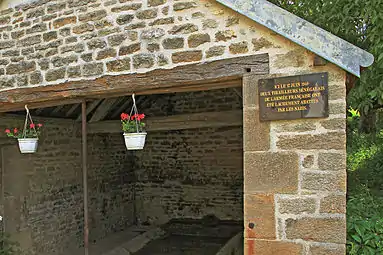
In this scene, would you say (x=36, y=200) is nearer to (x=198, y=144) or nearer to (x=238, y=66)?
(x=198, y=144)

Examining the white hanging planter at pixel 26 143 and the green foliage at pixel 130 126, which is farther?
the white hanging planter at pixel 26 143

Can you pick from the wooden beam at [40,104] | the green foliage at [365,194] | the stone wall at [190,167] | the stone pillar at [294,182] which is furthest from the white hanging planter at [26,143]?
Result: the stone wall at [190,167]

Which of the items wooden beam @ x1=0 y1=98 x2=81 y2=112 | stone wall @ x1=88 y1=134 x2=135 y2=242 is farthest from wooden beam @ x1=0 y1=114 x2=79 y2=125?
wooden beam @ x1=0 y1=98 x2=81 y2=112

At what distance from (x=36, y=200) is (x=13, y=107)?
239 centimetres

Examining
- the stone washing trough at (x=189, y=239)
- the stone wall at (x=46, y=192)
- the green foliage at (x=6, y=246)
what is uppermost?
the stone wall at (x=46, y=192)

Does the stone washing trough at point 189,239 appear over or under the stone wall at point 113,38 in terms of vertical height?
under

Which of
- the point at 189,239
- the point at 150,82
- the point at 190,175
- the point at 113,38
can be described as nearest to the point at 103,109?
the point at 190,175

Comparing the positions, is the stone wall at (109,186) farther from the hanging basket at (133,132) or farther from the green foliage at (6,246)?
the hanging basket at (133,132)

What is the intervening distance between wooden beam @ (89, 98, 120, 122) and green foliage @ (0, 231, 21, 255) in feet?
8.80

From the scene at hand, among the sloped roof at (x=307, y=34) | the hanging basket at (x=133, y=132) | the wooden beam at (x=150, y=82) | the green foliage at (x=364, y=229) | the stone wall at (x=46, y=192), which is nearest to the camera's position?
the sloped roof at (x=307, y=34)

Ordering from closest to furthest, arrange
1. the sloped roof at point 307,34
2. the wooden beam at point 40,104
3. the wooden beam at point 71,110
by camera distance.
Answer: the sloped roof at point 307,34
the wooden beam at point 40,104
the wooden beam at point 71,110

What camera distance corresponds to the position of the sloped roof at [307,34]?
254 centimetres

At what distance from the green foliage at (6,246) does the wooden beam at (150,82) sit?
8.23ft

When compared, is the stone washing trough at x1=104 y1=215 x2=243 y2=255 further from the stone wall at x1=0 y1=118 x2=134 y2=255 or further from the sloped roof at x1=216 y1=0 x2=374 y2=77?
the sloped roof at x1=216 y1=0 x2=374 y2=77
